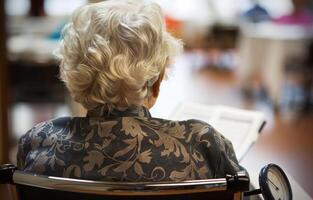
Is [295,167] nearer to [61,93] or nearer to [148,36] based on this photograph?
[61,93]

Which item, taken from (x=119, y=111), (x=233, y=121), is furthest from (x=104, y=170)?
(x=233, y=121)

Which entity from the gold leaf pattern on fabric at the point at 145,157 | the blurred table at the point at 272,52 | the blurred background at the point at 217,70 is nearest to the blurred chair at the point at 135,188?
the gold leaf pattern on fabric at the point at 145,157

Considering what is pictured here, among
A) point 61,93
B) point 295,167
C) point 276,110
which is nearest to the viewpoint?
point 295,167

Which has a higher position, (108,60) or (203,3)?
(108,60)

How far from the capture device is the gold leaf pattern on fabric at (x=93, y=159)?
1.02 metres

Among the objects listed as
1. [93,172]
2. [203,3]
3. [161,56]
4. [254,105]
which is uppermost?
[161,56]

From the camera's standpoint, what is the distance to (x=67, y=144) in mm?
1055

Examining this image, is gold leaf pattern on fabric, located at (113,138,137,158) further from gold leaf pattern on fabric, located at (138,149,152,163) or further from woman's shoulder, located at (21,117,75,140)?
woman's shoulder, located at (21,117,75,140)

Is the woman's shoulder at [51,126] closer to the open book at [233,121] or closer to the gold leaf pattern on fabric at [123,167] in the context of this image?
the gold leaf pattern on fabric at [123,167]

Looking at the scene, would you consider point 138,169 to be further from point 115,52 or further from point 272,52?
point 272,52

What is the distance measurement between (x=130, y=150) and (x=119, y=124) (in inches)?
2.5

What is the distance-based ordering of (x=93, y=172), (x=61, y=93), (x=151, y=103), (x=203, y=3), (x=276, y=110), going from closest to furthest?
(x=93, y=172), (x=151, y=103), (x=61, y=93), (x=276, y=110), (x=203, y=3)

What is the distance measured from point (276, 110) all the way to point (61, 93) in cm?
249

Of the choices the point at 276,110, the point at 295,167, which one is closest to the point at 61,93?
the point at 295,167
